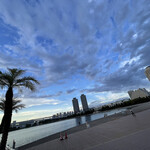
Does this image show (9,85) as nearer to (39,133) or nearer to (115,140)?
(115,140)

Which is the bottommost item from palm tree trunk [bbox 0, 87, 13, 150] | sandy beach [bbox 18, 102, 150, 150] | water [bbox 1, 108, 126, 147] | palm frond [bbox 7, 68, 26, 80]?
water [bbox 1, 108, 126, 147]

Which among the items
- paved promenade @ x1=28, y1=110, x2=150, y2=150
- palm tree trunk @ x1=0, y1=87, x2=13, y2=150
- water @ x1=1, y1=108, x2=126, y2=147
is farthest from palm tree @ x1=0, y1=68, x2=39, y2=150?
water @ x1=1, y1=108, x2=126, y2=147

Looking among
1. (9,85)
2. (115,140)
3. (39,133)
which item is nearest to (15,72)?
(9,85)

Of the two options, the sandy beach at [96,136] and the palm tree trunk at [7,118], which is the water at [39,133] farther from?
the palm tree trunk at [7,118]

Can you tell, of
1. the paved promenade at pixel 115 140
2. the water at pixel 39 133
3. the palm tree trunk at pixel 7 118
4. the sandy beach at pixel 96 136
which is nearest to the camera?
the paved promenade at pixel 115 140

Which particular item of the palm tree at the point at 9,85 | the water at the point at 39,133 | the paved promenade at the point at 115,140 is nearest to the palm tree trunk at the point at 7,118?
the palm tree at the point at 9,85

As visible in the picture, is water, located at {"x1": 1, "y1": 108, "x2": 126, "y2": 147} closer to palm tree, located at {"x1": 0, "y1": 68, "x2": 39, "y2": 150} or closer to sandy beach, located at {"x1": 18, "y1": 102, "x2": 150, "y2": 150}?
sandy beach, located at {"x1": 18, "y1": 102, "x2": 150, "y2": 150}

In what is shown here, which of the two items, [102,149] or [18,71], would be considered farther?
[18,71]

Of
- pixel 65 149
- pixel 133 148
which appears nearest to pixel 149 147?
pixel 133 148

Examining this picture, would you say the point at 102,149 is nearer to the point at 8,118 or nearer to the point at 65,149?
the point at 65,149

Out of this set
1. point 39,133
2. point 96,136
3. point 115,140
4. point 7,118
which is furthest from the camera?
point 39,133

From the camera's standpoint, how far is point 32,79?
7469mm

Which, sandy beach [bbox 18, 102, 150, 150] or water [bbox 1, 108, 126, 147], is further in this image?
water [bbox 1, 108, 126, 147]

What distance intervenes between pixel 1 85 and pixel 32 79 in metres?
2.27
